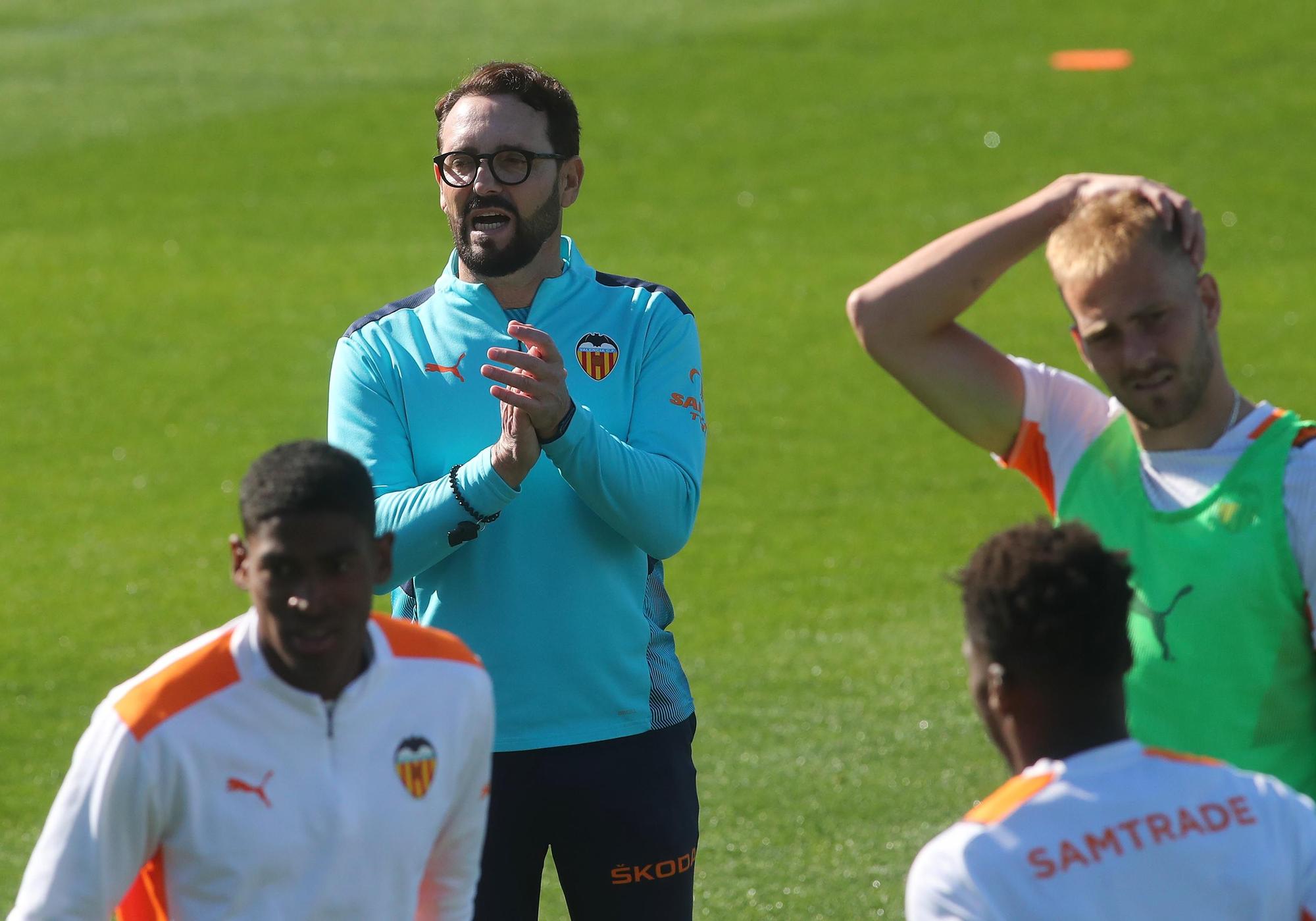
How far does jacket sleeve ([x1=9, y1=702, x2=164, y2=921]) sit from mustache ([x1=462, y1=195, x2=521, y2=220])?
4.87 feet

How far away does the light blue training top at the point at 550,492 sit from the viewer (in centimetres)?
358

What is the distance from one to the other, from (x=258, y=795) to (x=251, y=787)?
0.05 feet

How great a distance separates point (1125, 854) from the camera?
7.54 ft

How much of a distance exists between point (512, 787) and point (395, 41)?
636 inches

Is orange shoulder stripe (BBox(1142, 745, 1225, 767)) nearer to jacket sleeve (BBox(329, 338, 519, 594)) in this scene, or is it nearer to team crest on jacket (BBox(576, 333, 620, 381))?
jacket sleeve (BBox(329, 338, 519, 594))

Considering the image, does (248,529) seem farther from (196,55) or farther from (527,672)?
(196,55)

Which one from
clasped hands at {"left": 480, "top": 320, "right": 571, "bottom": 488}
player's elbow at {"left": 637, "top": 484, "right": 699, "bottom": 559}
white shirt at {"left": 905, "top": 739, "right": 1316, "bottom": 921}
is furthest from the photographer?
player's elbow at {"left": 637, "top": 484, "right": 699, "bottom": 559}

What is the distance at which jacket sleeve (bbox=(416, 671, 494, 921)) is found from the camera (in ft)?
9.97

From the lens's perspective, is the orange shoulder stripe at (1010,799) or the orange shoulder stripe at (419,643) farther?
the orange shoulder stripe at (419,643)

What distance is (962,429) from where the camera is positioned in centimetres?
323

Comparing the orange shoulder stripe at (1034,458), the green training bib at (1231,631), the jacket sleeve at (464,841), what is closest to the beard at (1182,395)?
the green training bib at (1231,631)

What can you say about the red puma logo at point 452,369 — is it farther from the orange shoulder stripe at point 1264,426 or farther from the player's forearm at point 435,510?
the orange shoulder stripe at point 1264,426

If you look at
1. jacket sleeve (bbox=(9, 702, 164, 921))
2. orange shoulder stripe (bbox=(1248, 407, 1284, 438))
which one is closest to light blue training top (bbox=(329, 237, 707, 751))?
jacket sleeve (bbox=(9, 702, 164, 921))

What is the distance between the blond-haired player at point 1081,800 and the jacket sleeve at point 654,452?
1.19 m
